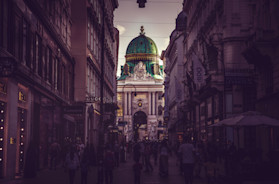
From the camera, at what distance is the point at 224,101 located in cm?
3794

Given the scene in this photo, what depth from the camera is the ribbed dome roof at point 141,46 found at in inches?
6885

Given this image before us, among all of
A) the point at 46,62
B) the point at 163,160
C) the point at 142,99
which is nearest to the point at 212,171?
the point at 163,160

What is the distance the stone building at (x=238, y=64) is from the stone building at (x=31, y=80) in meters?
10.4

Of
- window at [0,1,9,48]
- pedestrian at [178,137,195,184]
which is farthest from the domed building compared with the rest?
pedestrian at [178,137,195,184]

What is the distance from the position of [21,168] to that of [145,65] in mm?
145025

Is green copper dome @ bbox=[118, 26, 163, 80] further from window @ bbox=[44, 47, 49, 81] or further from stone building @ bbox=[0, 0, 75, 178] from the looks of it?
window @ bbox=[44, 47, 49, 81]

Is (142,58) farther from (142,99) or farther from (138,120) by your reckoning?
(138,120)

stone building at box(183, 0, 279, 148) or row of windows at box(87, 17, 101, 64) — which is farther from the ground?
row of windows at box(87, 17, 101, 64)

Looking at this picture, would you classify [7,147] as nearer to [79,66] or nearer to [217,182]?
[217,182]

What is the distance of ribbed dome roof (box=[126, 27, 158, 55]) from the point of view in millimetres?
174875

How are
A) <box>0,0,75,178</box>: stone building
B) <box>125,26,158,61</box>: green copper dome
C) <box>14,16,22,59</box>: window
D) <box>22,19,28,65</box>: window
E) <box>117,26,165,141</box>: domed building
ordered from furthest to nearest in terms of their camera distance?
1. <box>125,26,158,61</box>: green copper dome
2. <box>117,26,165,141</box>: domed building
3. <box>22,19,28,65</box>: window
4. <box>14,16,22,59</box>: window
5. <box>0,0,75,178</box>: stone building

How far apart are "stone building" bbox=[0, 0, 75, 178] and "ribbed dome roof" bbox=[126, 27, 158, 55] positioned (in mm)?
135327

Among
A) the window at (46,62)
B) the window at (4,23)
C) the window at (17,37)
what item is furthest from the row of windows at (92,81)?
the window at (4,23)

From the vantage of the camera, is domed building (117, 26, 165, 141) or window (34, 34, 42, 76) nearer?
window (34, 34, 42, 76)
